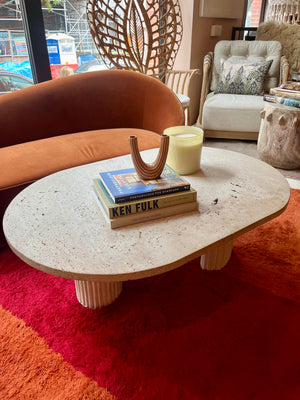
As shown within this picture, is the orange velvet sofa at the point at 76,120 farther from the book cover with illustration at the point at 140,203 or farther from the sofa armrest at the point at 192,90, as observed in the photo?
the sofa armrest at the point at 192,90

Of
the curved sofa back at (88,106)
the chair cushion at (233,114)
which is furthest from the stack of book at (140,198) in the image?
the chair cushion at (233,114)

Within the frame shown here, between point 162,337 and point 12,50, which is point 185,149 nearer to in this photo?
point 162,337

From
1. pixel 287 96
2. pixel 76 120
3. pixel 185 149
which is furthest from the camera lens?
pixel 287 96

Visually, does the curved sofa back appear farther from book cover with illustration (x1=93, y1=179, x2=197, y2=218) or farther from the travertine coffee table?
book cover with illustration (x1=93, y1=179, x2=197, y2=218)

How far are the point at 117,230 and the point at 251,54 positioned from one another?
10.0 feet

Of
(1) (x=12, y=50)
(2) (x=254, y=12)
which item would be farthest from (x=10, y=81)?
(2) (x=254, y=12)

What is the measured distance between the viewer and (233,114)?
277cm

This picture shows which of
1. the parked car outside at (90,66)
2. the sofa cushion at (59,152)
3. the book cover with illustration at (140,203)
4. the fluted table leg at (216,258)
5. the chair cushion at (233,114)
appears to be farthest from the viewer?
the parked car outside at (90,66)

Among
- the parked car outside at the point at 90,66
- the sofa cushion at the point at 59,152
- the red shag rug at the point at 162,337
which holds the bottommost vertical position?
the red shag rug at the point at 162,337

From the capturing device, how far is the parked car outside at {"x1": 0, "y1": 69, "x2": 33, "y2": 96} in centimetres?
236

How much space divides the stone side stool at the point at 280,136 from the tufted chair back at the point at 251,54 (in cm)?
102

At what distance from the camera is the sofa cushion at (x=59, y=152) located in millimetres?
1367

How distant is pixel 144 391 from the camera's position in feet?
2.79

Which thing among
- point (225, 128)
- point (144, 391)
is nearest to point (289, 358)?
point (144, 391)
